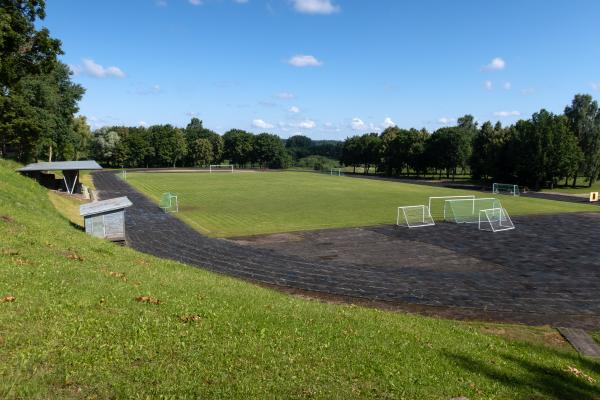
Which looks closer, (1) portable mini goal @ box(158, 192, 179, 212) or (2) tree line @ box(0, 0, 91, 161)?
(2) tree line @ box(0, 0, 91, 161)

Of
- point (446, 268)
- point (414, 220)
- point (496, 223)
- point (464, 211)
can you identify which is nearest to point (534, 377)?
point (446, 268)

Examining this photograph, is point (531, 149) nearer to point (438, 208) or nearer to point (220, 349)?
point (438, 208)

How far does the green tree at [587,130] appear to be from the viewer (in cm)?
7531

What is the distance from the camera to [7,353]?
617 cm

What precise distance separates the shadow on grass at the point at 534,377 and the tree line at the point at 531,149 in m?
73.3

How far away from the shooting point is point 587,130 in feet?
254

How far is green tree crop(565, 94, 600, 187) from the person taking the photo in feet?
247

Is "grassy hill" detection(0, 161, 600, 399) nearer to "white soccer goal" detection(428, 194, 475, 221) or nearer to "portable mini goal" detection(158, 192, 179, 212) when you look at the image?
"white soccer goal" detection(428, 194, 475, 221)

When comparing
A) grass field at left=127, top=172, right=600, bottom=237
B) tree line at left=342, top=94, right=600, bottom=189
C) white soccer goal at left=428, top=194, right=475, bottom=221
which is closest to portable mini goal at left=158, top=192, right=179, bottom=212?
grass field at left=127, top=172, right=600, bottom=237

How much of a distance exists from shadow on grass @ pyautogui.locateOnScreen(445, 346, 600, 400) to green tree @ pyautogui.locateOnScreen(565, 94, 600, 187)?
252 feet

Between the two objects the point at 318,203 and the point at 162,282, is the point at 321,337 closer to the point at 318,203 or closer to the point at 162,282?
the point at 162,282

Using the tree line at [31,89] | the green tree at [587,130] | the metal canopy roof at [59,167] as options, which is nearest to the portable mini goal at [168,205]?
the metal canopy roof at [59,167]

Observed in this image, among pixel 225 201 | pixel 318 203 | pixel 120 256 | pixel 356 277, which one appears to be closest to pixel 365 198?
pixel 318 203

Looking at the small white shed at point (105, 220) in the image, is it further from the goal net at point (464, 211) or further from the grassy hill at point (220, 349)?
the goal net at point (464, 211)
